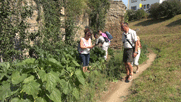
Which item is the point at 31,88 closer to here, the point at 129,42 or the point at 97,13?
the point at 129,42

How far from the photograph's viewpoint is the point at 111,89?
400 cm

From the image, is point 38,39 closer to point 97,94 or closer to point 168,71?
point 97,94

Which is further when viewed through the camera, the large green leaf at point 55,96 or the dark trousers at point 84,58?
the dark trousers at point 84,58

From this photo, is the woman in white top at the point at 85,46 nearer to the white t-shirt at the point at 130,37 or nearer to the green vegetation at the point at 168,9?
the white t-shirt at the point at 130,37

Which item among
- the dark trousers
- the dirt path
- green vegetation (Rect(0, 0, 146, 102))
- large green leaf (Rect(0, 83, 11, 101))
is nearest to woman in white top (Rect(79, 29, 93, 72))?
the dark trousers

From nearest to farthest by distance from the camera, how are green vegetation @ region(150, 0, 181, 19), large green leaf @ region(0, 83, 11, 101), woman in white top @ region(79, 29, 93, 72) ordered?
large green leaf @ region(0, 83, 11, 101) → woman in white top @ region(79, 29, 93, 72) → green vegetation @ region(150, 0, 181, 19)

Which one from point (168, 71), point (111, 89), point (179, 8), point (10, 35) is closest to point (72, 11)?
point (10, 35)

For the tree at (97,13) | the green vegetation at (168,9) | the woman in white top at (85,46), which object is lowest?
the woman in white top at (85,46)

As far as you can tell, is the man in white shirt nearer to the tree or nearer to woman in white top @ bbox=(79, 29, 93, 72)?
woman in white top @ bbox=(79, 29, 93, 72)

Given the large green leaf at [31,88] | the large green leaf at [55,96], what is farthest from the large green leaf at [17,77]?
the large green leaf at [55,96]

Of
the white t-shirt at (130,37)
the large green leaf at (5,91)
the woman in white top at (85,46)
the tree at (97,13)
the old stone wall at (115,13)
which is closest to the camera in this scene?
the large green leaf at (5,91)

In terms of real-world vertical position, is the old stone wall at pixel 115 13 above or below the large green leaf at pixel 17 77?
above

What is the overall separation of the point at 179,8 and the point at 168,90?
70.3 feet

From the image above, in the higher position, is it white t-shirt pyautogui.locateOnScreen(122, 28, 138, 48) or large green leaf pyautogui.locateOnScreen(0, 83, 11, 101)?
white t-shirt pyautogui.locateOnScreen(122, 28, 138, 48)
